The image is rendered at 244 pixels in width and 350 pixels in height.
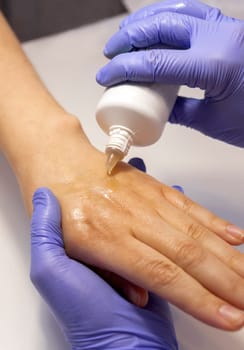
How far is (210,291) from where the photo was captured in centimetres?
81

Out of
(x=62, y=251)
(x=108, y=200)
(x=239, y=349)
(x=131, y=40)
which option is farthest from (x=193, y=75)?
(x=239, y=349)

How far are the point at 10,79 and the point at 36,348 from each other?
20.9 inches

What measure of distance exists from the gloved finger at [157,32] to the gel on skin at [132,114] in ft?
0.28

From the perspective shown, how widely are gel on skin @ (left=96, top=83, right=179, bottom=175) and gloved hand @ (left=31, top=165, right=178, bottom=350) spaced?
0.59 feet

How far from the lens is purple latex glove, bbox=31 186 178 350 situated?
31.5 inches

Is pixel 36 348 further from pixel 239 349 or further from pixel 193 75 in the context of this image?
pixel 193 75

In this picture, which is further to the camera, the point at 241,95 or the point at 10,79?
Result: the point at 10,79

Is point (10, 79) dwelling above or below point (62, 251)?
above

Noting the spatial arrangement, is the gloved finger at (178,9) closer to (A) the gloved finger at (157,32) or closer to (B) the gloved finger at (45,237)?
(A) the gloved finger at (157,32)

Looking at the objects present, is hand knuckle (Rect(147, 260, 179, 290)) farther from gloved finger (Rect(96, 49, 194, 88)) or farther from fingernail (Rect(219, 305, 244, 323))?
gloved finger (Rect(96, 49, 194, 88))

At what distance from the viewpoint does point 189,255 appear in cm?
83

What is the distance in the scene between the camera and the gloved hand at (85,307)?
80cm

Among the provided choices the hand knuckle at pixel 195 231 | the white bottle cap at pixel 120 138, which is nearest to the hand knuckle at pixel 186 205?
the hand knuckle at pixel 195 231

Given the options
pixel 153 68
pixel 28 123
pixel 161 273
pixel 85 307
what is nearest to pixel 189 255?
pixel 161 273
